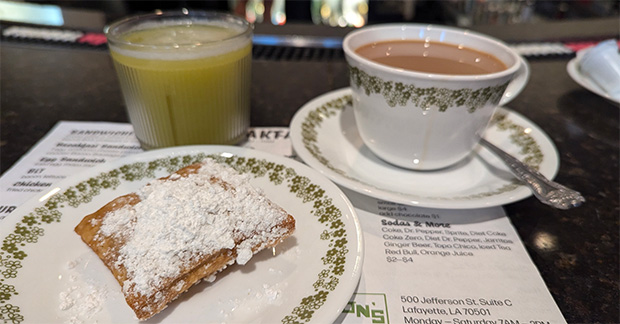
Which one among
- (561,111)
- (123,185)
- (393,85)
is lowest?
(561,111)

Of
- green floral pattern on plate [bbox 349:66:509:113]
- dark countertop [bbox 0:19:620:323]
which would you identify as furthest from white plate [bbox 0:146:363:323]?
dark countertop [bbox 0:19:620:323]

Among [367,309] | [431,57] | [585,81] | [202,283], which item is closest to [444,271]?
[367,309]

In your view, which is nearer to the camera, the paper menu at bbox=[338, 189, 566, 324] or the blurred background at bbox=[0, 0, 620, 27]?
the paper menu at bbox=[338, 189, 566, 324]

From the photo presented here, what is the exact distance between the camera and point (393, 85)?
0.76 metres

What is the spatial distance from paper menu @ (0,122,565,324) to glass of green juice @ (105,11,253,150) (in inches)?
6.7

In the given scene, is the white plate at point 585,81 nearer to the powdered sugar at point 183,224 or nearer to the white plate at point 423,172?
the white plate at point 423,172

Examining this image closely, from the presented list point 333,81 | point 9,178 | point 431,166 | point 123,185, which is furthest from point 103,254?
point 333,81

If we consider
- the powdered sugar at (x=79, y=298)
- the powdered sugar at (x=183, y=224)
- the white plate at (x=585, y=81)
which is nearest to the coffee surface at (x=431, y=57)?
the powdered sugar at (x=183, y=224)

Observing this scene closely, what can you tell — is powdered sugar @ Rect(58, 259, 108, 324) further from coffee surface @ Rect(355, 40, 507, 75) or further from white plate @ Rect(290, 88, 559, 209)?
coffee surface @ Rect(355, 40, 507, 75)

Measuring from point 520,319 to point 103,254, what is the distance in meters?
0.63

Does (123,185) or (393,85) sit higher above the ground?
(393,85)

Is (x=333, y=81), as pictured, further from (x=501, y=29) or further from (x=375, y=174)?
(x=501, y=29)

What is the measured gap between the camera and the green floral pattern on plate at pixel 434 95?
73cm

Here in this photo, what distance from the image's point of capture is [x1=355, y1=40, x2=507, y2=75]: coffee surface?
2.75ft
